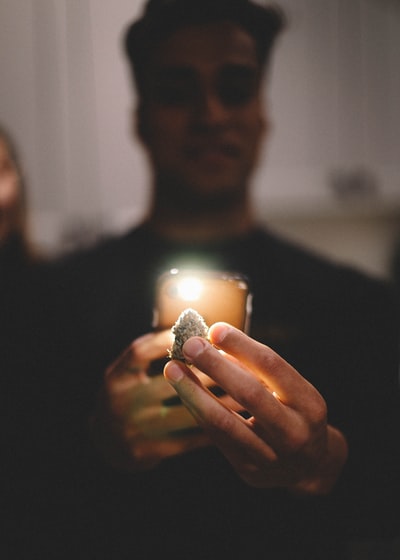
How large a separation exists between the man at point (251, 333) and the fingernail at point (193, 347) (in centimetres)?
13

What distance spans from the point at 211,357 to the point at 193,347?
0.5 inches

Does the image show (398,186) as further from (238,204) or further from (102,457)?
(102,457)

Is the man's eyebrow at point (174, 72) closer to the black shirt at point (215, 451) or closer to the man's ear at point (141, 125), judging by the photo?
the man's ear at point (141, 125)

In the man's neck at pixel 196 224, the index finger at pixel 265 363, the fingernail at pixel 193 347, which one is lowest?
the index finger at pixel 265 363

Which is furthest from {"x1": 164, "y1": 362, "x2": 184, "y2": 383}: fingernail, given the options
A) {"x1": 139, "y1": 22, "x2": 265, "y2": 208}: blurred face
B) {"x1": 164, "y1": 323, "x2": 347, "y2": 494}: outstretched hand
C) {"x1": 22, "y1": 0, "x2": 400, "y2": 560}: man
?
{"x1": 139, "y1": 22, "x2": 265, "y2": 208}: blurred face

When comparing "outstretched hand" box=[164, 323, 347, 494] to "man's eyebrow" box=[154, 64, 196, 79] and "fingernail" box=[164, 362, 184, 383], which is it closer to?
"fingernail" box=[164, 362, 184, 383]

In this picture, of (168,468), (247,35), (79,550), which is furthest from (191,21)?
(79,550)

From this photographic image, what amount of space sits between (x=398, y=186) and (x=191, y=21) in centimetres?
54

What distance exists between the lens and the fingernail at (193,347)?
0.96ft

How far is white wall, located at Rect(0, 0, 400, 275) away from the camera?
22.8 inches

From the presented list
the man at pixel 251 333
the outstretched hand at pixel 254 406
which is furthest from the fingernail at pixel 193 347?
the man at pixel 251 333

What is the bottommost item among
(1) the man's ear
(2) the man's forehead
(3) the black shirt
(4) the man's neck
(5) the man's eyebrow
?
(3) the black shirt

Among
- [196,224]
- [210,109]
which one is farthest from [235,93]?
[196,224]

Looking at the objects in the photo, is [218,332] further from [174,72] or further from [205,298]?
[174,72]
